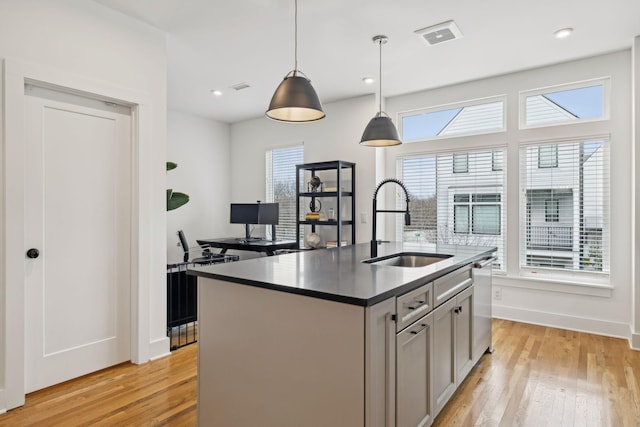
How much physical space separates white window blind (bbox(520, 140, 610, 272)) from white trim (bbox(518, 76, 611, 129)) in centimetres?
22

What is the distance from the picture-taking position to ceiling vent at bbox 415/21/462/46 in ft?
10.5

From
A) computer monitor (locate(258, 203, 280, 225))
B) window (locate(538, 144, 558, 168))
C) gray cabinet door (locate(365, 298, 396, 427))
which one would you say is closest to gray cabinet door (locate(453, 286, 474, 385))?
gray cabinet door (locate(365, 298, 396, 427))

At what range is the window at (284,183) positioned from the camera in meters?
6.05

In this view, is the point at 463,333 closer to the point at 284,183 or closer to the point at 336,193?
the point at 336,193

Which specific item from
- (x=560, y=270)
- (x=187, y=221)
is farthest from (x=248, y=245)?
(x=560, y=270)

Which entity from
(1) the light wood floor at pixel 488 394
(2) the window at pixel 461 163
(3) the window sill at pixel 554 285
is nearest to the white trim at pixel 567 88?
(2) the window at pixel 461 163

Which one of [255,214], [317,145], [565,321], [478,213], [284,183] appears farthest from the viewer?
[284,183]

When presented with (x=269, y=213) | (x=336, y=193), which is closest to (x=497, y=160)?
(x=336, y=193)

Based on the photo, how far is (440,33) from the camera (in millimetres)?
3334

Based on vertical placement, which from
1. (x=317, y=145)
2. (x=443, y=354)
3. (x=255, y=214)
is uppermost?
(x=317, y=145)

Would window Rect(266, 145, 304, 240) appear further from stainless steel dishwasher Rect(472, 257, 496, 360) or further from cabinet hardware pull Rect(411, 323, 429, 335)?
cabinet hardware pull Rect(411, 323, 429, 335)

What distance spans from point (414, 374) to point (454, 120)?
3790mm

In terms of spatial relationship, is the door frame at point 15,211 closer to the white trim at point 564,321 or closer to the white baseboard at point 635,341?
the white trim at point 564,321

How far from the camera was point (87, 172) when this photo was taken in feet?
9.45
